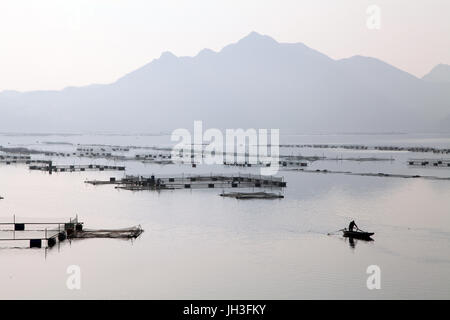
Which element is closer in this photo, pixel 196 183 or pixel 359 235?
pixel 359 235

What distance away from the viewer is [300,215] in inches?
2045

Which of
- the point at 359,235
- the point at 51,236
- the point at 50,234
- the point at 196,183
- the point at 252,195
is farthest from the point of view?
the point at 196,183

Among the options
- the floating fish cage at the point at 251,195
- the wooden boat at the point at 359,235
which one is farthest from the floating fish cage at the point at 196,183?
the wooden boat at the point at 359,235

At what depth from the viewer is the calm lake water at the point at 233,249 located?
95.7 feet

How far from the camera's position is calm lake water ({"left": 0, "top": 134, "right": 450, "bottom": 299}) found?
2916 cm

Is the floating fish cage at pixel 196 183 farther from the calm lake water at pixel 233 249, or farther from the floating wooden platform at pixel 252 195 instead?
the floating wooden platform at pixel 252 195

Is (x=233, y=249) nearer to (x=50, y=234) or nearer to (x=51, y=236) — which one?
(x=51, y=236)

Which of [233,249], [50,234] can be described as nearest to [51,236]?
[50,234]

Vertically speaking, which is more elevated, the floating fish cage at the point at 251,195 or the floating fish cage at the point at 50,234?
the floating fish cage at the point at 251,195

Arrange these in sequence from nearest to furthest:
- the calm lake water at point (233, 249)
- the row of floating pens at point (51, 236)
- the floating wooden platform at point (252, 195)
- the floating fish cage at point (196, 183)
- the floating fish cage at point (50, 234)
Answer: the calm lake water at point (233, 249)
the row of floating pens at point (51, 236)
the floating fish cage at point (50, 234)
the floating wooden platform at point (252, 195)
the floating fish cage at point (196, 183)

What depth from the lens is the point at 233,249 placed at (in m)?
37.7
